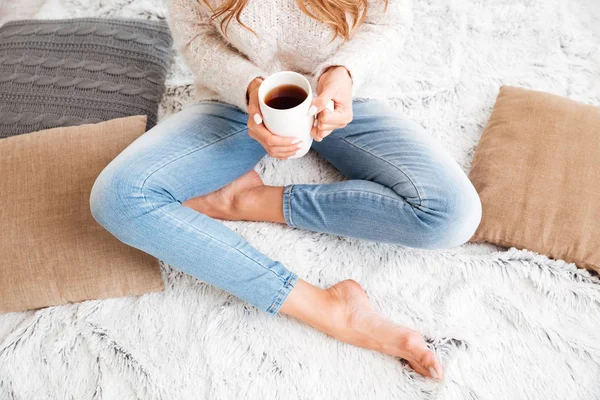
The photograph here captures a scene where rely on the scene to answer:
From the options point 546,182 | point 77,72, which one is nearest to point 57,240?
point 77,72

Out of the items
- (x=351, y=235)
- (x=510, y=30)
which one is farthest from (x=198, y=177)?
(x=510, y=30)

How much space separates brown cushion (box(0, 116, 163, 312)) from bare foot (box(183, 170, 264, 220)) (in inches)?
6.2

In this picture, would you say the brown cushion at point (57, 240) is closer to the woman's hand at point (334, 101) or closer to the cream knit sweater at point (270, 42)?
the cream knit sweater at point (270, 42)

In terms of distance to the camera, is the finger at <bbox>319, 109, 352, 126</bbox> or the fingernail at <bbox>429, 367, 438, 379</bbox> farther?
the fingernail at <bbox>429, 367, 438, 379</bbox>

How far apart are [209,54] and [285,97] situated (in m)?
0.27

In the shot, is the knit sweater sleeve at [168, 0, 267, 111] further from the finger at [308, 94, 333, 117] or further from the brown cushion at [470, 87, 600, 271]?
the brown cushion at [470, 87, 600, 271]

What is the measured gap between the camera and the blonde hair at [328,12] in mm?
846

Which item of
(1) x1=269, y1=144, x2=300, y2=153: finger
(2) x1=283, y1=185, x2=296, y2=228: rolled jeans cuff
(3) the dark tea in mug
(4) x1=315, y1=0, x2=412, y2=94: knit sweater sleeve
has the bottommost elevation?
(2) x1=283, y1=185, x2=296, y2=228: rolled jeans cuff

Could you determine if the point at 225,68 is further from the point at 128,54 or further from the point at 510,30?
the point at 510,30

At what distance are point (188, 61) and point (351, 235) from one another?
0.51m

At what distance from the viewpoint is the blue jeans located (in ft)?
2.81

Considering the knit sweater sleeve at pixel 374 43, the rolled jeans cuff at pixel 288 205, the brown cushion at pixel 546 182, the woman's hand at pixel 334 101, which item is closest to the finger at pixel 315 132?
the woman's hand at pixel 334 101

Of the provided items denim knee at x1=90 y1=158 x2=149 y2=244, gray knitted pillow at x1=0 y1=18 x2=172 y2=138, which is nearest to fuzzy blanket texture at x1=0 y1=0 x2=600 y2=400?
denim knee at x1=90 y1=158 x2=149 y2=244

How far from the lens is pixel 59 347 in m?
0.93
